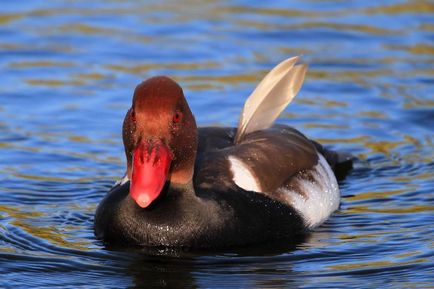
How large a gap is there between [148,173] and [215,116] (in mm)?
4679

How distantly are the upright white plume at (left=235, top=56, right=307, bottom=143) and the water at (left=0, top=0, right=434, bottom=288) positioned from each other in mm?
985

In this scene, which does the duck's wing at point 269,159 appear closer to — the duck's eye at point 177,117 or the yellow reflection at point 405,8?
the duck's eye at point 177,117

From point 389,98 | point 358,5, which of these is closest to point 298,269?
point 389,98

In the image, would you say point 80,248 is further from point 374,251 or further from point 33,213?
point 374,251

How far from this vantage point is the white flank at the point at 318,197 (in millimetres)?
9578

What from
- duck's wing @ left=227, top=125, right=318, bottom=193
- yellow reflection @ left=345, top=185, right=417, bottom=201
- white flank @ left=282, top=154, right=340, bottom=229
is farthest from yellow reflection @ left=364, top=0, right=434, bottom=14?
duck's wing @ left=227, top=125, right=318, bottom=193

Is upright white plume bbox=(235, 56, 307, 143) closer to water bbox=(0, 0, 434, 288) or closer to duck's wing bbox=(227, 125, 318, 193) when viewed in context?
duck's wing bbox=(227, 125, 318, 193)

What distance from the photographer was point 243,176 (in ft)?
30.5

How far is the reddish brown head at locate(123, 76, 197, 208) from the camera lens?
8258 mm

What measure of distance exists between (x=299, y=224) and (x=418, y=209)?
1.14m

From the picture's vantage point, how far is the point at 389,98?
13.5 metres

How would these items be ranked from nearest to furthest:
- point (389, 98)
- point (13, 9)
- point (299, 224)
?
point (299, 224) < point (389, 98) < point (13, 9)

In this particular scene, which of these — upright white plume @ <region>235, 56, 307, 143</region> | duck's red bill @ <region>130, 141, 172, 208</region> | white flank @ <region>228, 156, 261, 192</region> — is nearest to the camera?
duck's red bill @ <region>130, 141, 172, 208</region>

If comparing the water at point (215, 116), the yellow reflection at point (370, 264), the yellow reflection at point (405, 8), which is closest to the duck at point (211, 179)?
the water at point (215, 116)
